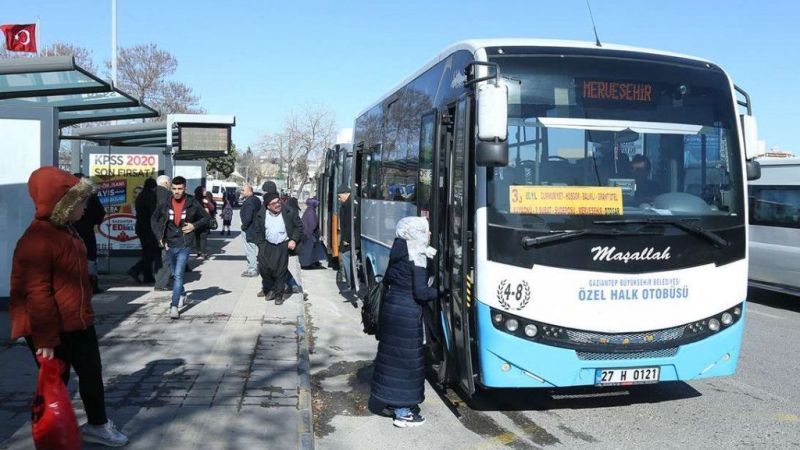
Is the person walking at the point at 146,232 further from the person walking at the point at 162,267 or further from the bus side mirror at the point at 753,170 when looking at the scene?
the bus side mirror at the point at 753,170

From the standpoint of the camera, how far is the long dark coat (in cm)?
569

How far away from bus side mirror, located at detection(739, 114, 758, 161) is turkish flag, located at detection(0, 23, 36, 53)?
1570 cm

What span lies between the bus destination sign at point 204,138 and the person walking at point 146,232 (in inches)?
69.3

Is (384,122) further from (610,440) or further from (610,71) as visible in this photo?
(610,440)

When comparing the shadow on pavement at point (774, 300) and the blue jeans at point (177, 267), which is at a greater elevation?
the blue jeans at point (177, 267)

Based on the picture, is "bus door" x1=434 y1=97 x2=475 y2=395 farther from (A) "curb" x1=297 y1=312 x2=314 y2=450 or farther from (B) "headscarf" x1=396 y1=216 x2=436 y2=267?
(A) "curb" x1=297 y1=312 x2=314 y2=450

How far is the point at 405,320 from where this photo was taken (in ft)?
18.7

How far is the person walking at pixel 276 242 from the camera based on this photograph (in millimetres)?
11312

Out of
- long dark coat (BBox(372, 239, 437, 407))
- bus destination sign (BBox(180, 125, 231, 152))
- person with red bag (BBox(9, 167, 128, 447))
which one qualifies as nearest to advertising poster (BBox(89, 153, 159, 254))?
bus destination sign (BBox(180, 125, 231, 152))

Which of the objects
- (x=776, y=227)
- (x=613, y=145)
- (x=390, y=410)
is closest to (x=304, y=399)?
(x=390, y=410)

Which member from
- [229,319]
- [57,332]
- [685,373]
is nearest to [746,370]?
[685,373]

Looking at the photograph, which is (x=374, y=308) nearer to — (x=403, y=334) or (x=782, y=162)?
(x=403, y=334)

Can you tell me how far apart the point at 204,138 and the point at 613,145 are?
10.1 m

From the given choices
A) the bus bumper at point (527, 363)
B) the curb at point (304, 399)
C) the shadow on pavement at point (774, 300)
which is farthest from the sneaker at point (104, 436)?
the shadow on pavement at point (774, 300)
